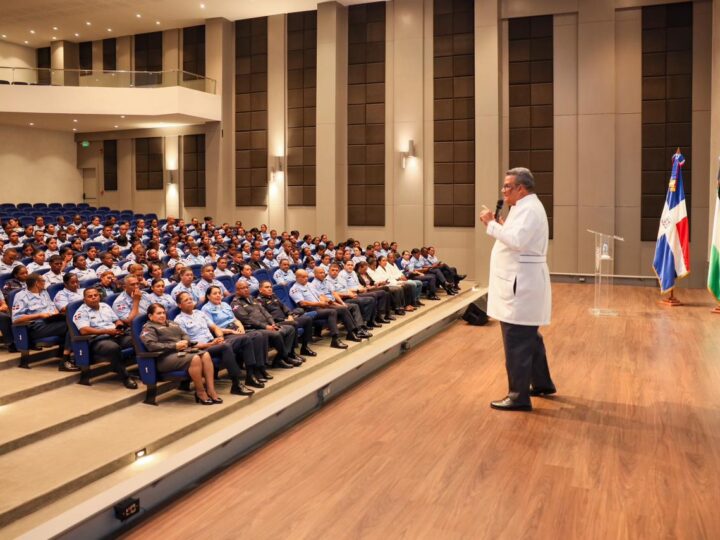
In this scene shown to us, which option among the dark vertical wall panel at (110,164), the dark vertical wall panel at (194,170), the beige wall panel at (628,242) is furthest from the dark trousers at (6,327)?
the dark vertical wall panel at (110,164)

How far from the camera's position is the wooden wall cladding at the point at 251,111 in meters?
15.6

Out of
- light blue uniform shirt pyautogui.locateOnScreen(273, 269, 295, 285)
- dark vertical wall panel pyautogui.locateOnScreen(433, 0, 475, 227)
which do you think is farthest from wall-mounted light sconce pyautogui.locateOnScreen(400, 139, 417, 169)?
light blue uniform shirt pyautogui.locateOnScreen(273, 269, 295, 285)

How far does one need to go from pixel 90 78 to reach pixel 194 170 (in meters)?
3.25

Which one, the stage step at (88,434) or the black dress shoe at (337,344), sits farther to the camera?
the black dress shoe at (337,344)

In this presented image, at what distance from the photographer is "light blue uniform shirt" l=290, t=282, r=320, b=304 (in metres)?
6.80

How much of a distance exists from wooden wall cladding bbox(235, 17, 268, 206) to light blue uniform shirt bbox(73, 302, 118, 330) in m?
10.7

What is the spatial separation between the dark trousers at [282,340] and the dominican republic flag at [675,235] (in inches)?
263

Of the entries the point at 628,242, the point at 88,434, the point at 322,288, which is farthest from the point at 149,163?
the point at 88,434

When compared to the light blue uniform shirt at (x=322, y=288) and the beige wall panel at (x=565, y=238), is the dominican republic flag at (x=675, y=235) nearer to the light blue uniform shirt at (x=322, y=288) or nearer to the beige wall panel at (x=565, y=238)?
the beige wall panel at (x=565, y=238)

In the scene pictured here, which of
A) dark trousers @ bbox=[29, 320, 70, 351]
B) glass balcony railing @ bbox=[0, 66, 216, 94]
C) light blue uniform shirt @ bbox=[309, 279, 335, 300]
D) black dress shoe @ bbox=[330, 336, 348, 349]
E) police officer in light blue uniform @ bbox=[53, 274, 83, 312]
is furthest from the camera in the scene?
glass balcony railing @ bbox=[0, 66, 216, 94]

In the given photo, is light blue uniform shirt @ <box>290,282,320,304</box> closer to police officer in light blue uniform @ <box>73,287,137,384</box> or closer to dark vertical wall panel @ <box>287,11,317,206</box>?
police officer in light blue uniform @ <box>73,287,137,384</box>

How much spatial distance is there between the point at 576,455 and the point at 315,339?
380 cm

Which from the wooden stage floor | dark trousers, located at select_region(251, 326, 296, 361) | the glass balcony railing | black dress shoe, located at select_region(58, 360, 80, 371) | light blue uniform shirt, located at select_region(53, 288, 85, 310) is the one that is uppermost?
the glass balcony railing

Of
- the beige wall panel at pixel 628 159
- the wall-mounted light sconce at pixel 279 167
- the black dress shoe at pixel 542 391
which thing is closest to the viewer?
the black dress shoe at pixel 542 391
